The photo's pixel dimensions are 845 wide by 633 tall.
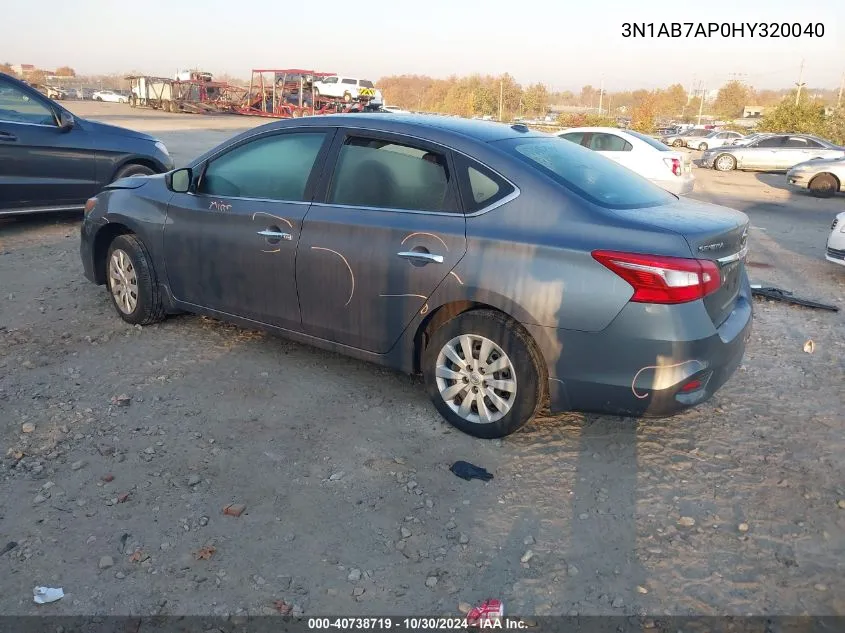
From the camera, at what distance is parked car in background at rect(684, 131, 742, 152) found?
34.6m

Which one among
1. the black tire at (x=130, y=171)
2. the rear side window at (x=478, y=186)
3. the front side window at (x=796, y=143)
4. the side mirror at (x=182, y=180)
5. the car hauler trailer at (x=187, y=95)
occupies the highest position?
the car hauler trailer at (x=187, y=95)

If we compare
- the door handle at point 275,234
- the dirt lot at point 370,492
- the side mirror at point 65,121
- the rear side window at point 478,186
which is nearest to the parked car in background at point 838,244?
the dirt lot at point 370,492

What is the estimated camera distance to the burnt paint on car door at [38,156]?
7945 millimetres

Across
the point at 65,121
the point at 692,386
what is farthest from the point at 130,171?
the point at 692,386

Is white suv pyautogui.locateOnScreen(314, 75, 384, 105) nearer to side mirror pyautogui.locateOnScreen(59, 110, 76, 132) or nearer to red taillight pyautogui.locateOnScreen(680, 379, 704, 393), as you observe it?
side mirror pyautogui.locateOnScreen(59, 110, 76, 132)

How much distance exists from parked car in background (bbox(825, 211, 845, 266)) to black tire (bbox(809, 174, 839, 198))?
33.0ft

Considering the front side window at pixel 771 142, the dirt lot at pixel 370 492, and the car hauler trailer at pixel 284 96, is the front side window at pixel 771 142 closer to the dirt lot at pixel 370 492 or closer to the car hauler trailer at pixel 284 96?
the dirt lot at pixel 370 492

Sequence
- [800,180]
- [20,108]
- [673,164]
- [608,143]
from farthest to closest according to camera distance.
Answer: [800,180] < [608,143] < [673,164] < [20,108]

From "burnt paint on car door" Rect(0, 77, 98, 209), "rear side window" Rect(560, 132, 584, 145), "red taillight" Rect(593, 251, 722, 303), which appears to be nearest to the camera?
"red taillight" Rect(593, 251, 722, 303)

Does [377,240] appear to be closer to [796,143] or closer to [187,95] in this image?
[796,143]

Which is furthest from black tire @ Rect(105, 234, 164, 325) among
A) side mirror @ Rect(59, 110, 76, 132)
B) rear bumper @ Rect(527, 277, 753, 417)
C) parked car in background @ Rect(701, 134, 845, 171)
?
parked car in background @ Rect(701, 134, 845, 171)

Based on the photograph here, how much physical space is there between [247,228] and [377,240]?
1.03 m

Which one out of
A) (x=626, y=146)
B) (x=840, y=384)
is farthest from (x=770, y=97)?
(x=840, y=384)

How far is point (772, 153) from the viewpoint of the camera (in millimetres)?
22031
